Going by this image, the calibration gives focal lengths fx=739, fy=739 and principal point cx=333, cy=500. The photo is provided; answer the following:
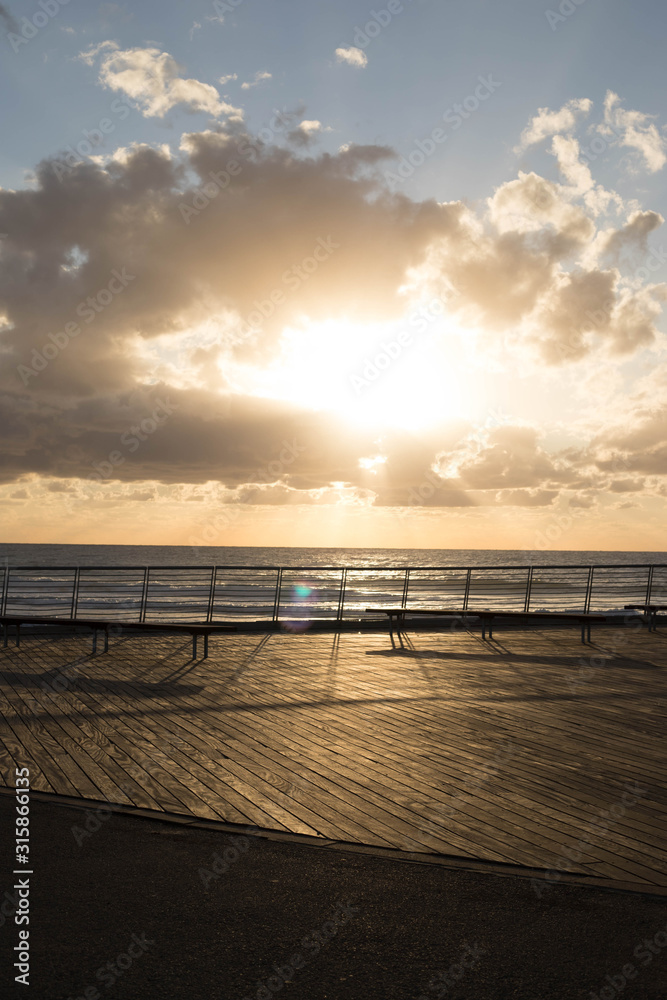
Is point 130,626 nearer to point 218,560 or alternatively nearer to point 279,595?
point 279,595

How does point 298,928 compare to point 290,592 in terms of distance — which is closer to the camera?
point 298,928

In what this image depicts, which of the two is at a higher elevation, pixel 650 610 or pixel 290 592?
pixel 650 610

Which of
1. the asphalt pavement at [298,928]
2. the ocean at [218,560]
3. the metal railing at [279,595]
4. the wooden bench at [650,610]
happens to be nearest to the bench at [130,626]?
the metal railing at [279,595]

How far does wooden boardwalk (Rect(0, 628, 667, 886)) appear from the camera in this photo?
4.08 metres

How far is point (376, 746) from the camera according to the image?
5746mm

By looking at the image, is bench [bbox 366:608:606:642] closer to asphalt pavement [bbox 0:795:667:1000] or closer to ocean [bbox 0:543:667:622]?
ocean [bbox 0:543:667:622]

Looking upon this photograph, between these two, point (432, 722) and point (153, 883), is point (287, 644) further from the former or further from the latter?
point (153, 883)

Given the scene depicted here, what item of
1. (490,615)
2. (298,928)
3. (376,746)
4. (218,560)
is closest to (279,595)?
(490,615)

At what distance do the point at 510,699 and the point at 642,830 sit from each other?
361cm

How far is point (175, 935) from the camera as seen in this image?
2857mm

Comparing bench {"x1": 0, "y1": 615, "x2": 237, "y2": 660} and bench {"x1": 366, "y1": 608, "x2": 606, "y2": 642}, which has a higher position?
bench {"x1": 366, "y1": 608, "x2": 606, "y2": 642}

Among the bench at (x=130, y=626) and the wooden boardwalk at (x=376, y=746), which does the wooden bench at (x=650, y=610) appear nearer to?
the wooden boardwalk at (x=376, y=746)

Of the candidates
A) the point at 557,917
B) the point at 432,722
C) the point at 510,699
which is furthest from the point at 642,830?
the point at 510,699

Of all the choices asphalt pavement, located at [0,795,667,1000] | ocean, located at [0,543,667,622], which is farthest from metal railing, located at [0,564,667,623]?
asphalt pavement, located at [0,795,667,1000]
